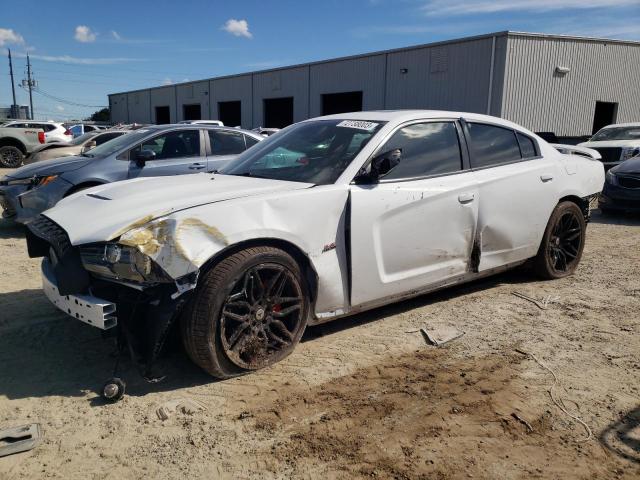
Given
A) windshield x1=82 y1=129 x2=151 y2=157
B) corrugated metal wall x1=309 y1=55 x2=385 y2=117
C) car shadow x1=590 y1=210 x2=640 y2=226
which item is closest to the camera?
windshield x1=82 y1=129 x2=151 y2=157

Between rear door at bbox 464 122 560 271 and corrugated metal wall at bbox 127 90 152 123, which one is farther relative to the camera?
corrugated metal wall at bbox 127 90 152 123

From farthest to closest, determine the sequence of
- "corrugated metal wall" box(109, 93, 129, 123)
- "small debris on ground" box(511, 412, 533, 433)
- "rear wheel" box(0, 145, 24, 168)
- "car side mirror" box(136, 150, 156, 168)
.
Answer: "corrugated metal wall" box(109, 93, 129, 123)
"rear wheel" box(0, 145, 24, 168)
"car side mirror" box(136, 150, 156, 168)
"small debris on ground" box(511, 412, 533, 433)

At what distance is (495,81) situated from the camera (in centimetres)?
2062

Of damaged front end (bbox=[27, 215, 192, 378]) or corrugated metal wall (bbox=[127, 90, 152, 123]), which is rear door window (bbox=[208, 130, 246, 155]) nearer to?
damaged front end (bbox=[27, 215, 192, 378])

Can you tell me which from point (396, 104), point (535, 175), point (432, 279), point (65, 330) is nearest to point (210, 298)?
point (65, 330)

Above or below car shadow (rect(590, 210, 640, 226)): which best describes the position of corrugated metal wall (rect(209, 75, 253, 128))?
above

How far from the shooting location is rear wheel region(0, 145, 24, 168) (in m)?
17.4

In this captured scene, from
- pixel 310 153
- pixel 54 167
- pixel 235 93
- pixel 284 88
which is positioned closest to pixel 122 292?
pixel 310 153

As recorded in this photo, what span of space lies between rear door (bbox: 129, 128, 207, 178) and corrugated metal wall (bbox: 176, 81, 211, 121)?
32.6 metres

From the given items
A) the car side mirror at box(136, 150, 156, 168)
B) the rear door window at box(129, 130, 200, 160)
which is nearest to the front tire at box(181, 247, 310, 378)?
the car side mirror at box(136, 150, 156, 168)

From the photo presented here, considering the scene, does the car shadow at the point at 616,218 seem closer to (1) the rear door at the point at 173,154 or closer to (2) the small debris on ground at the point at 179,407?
(1) the rear door at the point at 173,154

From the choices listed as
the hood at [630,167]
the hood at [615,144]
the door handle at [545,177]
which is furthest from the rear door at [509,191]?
the hood at [615,144]

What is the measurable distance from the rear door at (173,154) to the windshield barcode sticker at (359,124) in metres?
3.60

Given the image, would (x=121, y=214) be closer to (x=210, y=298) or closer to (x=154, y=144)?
(x=210, y=298)
